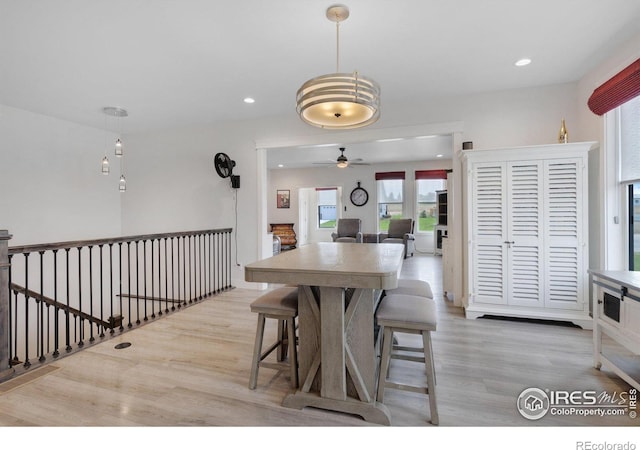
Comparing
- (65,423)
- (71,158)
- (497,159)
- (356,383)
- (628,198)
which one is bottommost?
(65,423)

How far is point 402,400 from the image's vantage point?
190 cm

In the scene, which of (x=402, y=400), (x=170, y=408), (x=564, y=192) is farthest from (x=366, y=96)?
(x=564, y=192)

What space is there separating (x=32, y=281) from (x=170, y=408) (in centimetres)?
399

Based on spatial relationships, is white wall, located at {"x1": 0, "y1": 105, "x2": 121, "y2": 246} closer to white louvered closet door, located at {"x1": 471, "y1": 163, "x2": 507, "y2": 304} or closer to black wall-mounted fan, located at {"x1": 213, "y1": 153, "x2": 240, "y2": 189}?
black wall-mounted fan, located at {"x1": 213, "y1": 153, "x2": 240, "y2": 189}

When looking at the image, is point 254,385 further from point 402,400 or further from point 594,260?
point 594,260

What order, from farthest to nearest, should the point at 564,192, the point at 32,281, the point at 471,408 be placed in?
the point at 32,281
the point at 564,192
the point at 471,408

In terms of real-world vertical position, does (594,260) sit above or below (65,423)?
above

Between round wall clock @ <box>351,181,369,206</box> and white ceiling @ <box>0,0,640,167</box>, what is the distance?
5373 millimetres

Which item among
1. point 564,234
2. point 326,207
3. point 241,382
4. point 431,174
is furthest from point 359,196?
point 241,382

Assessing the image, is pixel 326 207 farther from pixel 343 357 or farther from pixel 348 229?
pixel 343 357

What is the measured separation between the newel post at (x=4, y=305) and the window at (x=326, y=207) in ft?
27.3

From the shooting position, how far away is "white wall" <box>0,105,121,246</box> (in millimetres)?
4059

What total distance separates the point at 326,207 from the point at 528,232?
7.33 metres

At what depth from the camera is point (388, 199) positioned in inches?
363
